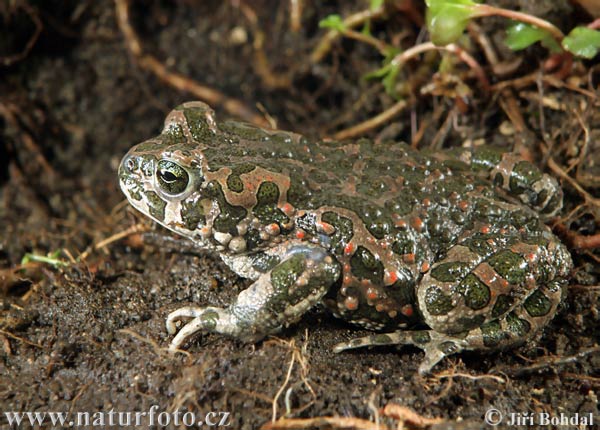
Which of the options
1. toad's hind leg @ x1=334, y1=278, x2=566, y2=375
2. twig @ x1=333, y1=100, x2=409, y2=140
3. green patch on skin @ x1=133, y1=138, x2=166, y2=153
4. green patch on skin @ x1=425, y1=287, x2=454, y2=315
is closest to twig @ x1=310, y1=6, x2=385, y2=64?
twig @ x1=333, y1=100, x2=409, y2=140

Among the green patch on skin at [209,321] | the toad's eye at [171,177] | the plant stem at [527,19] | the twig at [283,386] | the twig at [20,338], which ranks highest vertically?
the toad's eye at [171,177]

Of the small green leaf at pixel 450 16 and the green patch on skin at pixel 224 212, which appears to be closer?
the green patch on skin at pixel 224 212

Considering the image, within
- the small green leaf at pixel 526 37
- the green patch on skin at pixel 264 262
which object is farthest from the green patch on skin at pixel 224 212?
the small green leaf at pixel 526 37

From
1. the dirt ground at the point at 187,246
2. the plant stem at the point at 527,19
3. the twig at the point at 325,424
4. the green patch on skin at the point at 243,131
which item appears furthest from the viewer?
the plant stem at the point at 527,19

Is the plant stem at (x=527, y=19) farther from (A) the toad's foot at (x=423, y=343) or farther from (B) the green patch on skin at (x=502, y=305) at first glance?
(A) the toad's foot at (x=423, y=343)

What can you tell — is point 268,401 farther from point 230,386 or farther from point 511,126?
point 511,126

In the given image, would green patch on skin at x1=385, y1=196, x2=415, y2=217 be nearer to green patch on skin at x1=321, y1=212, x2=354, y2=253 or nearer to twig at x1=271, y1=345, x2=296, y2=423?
green patch on skin at x1=321, y1=212, x2=354, y2=253
